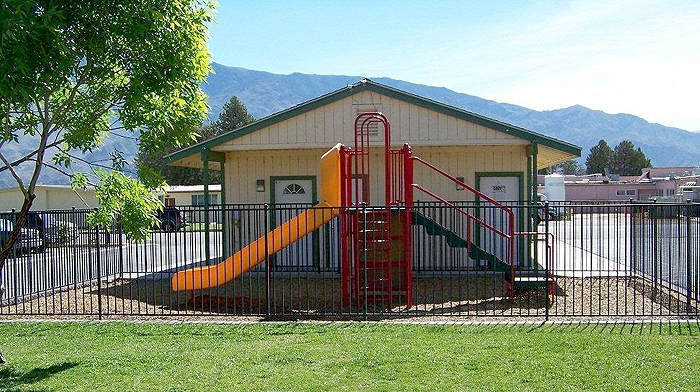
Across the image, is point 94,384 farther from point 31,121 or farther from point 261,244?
point 261,244

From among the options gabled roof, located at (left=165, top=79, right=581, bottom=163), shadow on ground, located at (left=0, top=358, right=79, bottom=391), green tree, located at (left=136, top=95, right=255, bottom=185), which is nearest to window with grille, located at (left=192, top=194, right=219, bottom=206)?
green tree, located at (left=136, top=95, right=255, bottom=185)

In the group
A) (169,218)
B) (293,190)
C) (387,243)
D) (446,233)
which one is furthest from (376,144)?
(169,218)

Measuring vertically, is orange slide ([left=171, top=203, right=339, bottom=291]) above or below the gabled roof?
below

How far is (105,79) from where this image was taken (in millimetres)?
8133

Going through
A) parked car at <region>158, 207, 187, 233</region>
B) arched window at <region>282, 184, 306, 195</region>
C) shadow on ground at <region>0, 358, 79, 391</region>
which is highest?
arched window at <region>282, 184, 306, 195</region>

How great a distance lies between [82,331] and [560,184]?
4305cm

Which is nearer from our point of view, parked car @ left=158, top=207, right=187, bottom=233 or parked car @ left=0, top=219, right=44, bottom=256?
parked car @ left=158, top=207, right=187, bottom=233

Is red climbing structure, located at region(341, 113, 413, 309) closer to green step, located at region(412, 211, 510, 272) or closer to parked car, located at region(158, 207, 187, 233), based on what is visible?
green step, located at region(412, 211, 510, 272)

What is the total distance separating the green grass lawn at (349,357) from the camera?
275 inches

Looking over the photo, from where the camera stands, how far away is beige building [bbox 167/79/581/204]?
1508 cm

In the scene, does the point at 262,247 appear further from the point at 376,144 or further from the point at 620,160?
the point at 620,160

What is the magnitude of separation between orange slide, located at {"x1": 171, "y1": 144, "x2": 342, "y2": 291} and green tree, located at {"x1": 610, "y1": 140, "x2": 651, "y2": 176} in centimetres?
9060

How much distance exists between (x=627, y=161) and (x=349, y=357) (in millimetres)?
96524

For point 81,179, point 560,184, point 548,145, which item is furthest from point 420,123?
point 560,184
